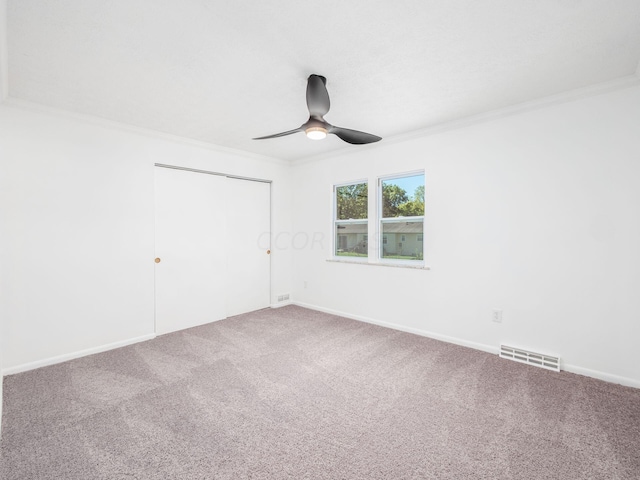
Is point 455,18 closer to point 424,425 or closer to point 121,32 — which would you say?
point 121,32

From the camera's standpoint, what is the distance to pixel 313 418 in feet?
6.67

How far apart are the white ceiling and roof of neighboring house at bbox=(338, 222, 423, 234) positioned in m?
1.39

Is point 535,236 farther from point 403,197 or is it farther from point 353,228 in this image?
point 353,228

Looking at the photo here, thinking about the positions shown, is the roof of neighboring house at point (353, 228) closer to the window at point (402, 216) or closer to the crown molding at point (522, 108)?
the window at point (402, 216)

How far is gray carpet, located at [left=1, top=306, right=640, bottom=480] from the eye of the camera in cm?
161

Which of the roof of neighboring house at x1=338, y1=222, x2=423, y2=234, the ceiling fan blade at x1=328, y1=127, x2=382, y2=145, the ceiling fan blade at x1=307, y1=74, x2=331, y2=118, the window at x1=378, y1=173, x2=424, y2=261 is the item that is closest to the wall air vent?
the window at x1=378, y1=173, x2=424, y2=261

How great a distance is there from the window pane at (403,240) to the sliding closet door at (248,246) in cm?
201

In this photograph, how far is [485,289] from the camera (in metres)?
3.14

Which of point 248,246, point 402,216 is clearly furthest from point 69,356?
point 402,216

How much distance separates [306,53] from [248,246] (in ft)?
10.5

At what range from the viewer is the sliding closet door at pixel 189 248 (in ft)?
12.1

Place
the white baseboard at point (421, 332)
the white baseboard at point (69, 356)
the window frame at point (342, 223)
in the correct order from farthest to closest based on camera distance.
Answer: the window frame at point (342, 223)
the white baseboard at point (421, 332)
the white baseboard at point (69, 356)

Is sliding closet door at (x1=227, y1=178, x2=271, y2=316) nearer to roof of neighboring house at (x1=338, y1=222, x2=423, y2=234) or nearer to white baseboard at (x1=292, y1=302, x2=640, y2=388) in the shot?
white baseboard at (x1=292, y1=302, x2=640, y2=388)

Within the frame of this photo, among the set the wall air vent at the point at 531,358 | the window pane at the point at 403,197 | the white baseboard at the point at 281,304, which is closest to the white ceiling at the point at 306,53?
the window pane at the point at 403,197
